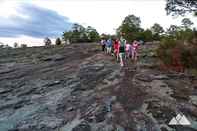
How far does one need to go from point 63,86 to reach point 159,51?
31.2 ft

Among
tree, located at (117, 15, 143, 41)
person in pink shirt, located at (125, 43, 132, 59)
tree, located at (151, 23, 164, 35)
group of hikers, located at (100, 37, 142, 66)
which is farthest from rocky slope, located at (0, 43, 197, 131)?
tree, located at (151, 23, 164, 35)

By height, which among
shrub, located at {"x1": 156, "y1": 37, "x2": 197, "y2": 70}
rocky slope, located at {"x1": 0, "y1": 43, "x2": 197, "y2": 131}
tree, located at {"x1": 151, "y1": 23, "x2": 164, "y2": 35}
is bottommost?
rocky slope, located at {"x1": 0, "y1": 43, "x2": 197, "y2": 131}

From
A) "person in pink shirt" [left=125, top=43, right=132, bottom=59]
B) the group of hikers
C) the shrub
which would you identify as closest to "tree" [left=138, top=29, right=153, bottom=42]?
the group of hikers

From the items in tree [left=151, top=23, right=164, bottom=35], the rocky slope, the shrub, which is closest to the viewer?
the rocky slope

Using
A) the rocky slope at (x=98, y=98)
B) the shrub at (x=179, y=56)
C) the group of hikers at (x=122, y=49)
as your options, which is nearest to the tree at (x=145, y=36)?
the group of hikers at (x=122, y=49)

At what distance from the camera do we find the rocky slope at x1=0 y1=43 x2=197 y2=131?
1100 cm

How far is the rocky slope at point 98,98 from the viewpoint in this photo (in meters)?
11.0

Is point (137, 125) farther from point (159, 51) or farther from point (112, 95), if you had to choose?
point (159, 51)

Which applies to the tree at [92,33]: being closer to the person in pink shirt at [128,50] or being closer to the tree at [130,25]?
the tree at [130,25]

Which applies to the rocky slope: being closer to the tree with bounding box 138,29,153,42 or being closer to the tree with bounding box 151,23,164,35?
the tree with bounding box 138,29,153,42

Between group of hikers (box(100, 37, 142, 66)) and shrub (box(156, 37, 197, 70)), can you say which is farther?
shrub (box(156, 37, 197, 70))

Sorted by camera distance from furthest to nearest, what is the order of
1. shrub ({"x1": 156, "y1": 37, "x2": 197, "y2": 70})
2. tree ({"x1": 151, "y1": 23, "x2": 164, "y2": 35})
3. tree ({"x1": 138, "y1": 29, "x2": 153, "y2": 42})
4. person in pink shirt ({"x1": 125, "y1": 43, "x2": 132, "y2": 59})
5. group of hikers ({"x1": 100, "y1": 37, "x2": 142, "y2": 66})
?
tree ({"x1": 151, "y1": 23, "x2": 164, "y2": 35}), tree ({"x1": 138, "y1": 29, "x2": 153, "y2": 42}), person in pink shirt ({"x1": 125, "y1": 43, "x2": 132, "y2": 59}), shrub ({"x1": 156, "y1": 37, "x2": 197, "y2": 70}), group of hikers ({"x1": 100, "y1": 37, "x2": 142, "y2": 66})

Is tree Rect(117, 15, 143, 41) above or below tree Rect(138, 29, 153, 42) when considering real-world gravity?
above

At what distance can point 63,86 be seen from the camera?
15.5 meters
